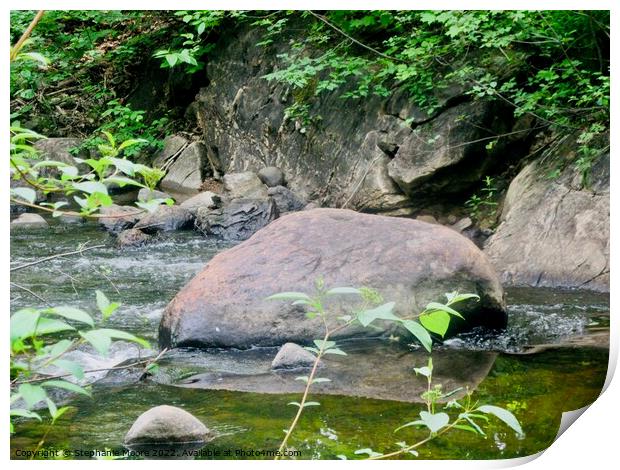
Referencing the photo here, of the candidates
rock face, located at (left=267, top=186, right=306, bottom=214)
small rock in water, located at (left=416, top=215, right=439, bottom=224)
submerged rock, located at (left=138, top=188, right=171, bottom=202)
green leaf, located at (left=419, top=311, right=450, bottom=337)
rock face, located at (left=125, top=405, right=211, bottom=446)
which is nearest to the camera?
green leaf, located at (left=419, top=311, right=450, bottom=337)

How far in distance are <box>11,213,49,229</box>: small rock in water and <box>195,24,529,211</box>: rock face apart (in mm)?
844

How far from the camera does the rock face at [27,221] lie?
87.7 inches

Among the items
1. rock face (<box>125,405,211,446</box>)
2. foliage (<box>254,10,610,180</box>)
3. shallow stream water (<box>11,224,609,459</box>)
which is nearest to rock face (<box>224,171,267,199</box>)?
foliage (<box>254,10,610,180</box>)

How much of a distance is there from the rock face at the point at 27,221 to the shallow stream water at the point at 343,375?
99 mm

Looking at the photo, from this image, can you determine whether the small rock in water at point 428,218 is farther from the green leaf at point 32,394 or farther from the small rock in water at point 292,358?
the green leaf at point 32,394

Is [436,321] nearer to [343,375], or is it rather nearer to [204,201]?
[343,375]

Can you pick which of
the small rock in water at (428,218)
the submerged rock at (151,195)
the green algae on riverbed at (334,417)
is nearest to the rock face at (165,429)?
the green algae on riverbed at (334,417)

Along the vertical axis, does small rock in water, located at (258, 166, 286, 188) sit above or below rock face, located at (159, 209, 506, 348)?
above

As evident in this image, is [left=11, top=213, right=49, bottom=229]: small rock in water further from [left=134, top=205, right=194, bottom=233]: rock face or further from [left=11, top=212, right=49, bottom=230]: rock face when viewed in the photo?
[left=134, top=205, right=194, bottom=233]: rock face

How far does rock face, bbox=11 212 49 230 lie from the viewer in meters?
2.23

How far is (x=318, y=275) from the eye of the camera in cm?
298

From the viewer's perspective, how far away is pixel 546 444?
2355mm

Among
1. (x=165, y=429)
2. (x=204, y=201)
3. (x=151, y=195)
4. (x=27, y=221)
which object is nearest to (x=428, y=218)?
(x=204, y=201)
